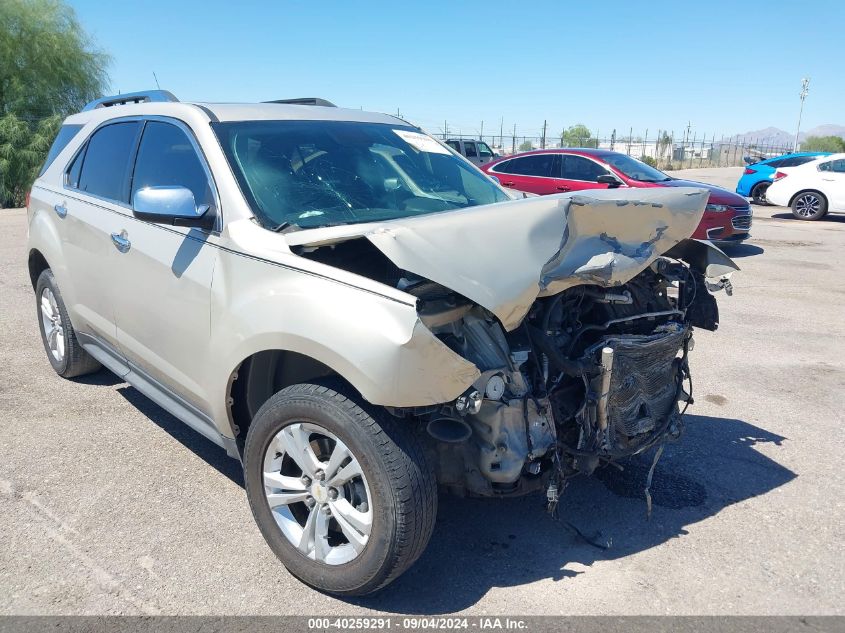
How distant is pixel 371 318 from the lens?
2473mm

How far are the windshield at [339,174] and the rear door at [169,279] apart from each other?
24 cm

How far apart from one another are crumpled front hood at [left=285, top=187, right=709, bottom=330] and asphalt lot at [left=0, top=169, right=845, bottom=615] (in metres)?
1.22

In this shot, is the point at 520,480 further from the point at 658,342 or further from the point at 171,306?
the point at 171,306

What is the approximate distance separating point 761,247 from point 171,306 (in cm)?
1164

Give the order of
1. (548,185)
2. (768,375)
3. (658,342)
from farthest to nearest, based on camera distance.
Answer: (548,185), (768,375), (658,342)

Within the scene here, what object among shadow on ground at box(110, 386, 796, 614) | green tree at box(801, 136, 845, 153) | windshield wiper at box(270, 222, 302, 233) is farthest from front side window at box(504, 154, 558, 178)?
green tree at box(801, 136, 845, 153)

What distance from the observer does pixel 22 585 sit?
2902 mm

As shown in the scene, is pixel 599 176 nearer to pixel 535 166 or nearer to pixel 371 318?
pixel 535 166

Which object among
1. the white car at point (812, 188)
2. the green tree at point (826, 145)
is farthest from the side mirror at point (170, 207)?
the green tree at point (826, 145)

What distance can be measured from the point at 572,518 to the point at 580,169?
30.5ft

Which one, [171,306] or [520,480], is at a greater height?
[171,306]

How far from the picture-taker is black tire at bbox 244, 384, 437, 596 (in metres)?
2.54

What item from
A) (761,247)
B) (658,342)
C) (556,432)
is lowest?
(761,247)

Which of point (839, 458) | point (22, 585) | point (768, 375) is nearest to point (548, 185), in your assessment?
point (768, 375)
